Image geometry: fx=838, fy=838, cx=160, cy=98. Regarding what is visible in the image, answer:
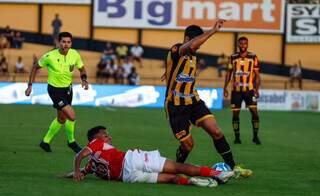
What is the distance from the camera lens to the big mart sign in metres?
44.2

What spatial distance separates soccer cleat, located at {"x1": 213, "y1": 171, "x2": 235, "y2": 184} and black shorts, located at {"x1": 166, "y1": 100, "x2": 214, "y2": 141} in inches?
38.7

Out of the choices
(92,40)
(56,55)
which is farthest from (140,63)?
(56,55)

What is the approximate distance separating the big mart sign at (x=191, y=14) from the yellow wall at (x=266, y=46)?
0.47 meters

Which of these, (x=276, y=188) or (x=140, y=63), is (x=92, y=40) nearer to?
(x=140, y=63)

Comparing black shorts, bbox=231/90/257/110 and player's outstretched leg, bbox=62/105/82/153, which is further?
black shorts, bbox=231/90/257/110

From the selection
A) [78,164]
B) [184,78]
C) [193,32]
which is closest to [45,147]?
[184,78]

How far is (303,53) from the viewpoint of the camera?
44969 mm

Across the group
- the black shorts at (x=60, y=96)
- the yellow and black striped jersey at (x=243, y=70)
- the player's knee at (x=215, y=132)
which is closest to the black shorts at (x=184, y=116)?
the player's knee at (x=215, y=132)

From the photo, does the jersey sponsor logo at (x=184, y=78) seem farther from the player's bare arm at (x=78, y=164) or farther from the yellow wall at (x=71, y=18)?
the yellow wall at (x=71, y=18)

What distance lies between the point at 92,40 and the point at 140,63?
3.08 m


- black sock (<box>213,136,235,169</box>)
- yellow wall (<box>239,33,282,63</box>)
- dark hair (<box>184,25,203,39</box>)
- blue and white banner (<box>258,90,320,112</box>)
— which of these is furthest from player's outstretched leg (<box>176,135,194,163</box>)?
yellow wall (<box>239,33,282,63</box>)

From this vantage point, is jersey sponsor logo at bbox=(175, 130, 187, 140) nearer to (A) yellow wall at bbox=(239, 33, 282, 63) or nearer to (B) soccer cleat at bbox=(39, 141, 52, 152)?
(B) soccer cleat at bbox=(39, 141, 52, 152)

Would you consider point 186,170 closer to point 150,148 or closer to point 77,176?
point 77,176

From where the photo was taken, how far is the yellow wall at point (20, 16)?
145 ft
